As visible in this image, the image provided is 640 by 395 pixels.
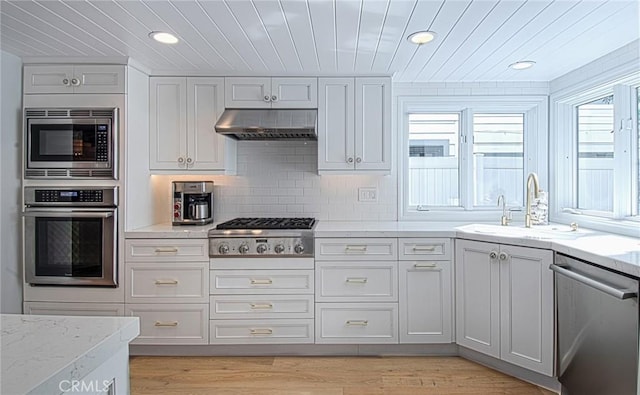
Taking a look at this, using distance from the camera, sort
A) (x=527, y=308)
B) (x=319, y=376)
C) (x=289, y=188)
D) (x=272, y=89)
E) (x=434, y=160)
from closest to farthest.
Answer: (x=527, y=308)
(x=319, y=376)
(x=272, y=89)
(x=289, y=188)
(x=434, y=160)

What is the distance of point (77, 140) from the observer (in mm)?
2635

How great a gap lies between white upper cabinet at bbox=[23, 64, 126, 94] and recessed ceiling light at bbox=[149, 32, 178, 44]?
0.55m

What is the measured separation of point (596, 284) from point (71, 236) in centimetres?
322

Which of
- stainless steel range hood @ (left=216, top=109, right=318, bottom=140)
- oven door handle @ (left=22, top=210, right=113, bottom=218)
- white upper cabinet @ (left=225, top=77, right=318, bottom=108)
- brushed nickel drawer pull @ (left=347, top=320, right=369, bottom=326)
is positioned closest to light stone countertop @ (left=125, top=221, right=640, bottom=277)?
oven door handle @ (left=22, top=210, right=113, bottom=218)

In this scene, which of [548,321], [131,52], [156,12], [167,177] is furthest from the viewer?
[167,177]

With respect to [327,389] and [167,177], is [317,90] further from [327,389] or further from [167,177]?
[327,389]

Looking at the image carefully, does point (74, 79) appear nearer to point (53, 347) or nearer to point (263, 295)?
point (263, 295)

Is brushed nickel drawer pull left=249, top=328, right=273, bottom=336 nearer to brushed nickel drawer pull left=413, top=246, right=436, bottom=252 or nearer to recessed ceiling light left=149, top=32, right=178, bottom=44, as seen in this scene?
brushed nickel drawer pull left=413, top=246, right=436, bottom=252

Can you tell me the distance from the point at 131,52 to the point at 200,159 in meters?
0.90

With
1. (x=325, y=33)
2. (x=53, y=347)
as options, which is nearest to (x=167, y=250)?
(x=325, y=33)

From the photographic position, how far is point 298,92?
2980 millimetres

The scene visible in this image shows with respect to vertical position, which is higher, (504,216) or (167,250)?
(504,216)

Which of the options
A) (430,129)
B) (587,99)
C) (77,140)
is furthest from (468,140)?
(77,140)

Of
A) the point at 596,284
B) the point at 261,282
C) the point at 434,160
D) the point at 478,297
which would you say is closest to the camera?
the point at 596,284
